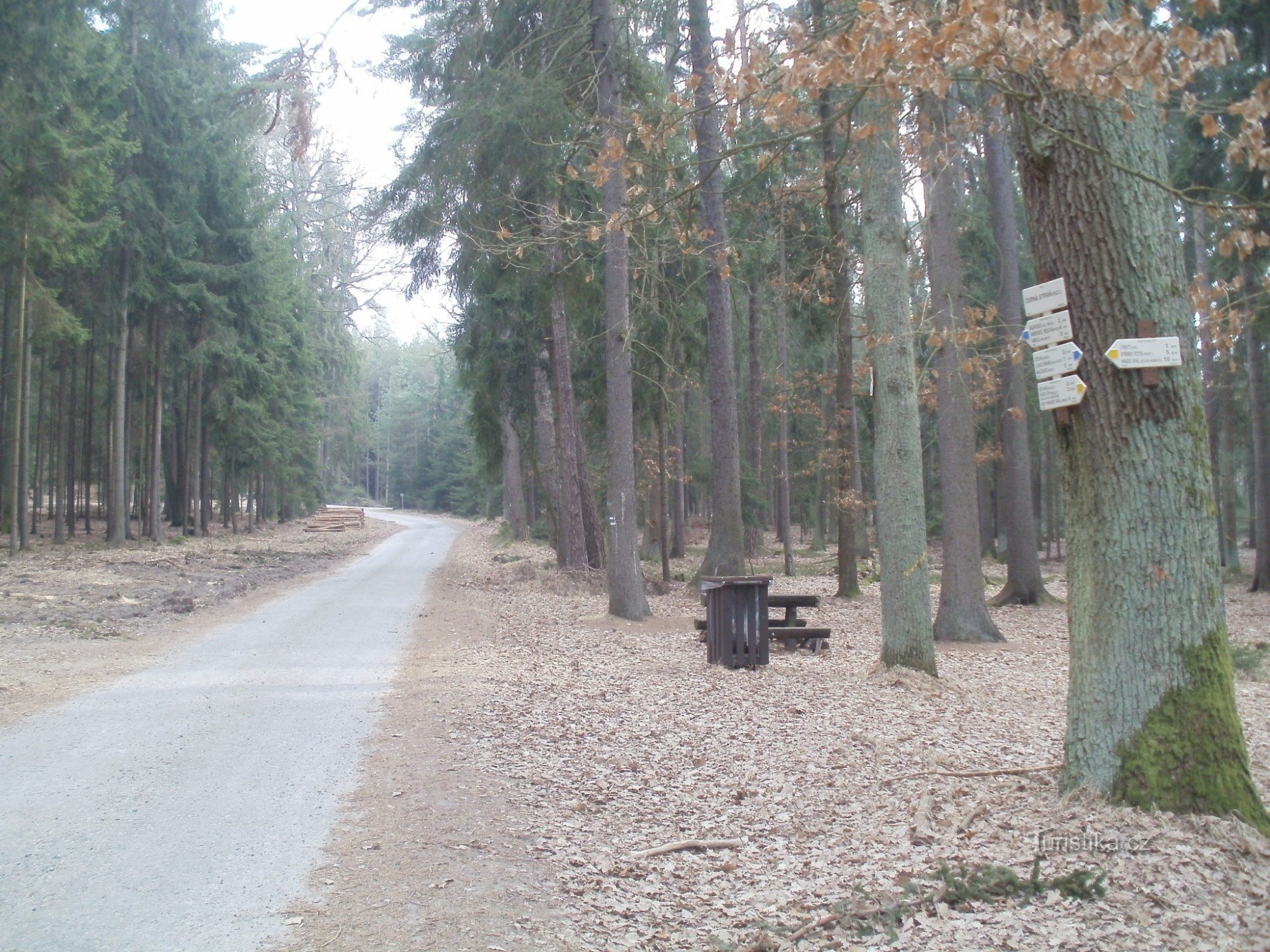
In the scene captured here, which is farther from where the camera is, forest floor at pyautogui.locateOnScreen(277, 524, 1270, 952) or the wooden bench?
the wooden bench

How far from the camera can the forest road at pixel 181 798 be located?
4121 millimetres

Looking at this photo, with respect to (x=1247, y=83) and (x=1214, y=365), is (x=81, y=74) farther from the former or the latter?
(x=1214, y=365)

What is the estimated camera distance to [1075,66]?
13.6ft

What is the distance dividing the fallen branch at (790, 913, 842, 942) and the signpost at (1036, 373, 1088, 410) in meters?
2.56

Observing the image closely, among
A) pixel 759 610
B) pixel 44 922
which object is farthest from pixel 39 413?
pixel 44 922

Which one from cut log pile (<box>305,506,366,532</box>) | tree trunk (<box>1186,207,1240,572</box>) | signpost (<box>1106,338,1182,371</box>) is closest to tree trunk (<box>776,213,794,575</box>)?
tree trunk (<box>1186,207,1240,572</box>)

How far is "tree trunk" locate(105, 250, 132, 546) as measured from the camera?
26.6 meters

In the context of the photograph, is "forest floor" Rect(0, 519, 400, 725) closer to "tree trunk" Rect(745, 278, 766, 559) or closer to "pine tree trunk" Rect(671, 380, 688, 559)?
"pine tree trunk" Rect(671, 380, 688, 559)

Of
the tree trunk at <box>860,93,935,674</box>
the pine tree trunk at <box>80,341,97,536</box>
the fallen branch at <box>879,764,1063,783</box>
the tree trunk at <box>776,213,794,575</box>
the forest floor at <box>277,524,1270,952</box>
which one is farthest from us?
the pine tree trunk at <box>80,341,97,536</box>

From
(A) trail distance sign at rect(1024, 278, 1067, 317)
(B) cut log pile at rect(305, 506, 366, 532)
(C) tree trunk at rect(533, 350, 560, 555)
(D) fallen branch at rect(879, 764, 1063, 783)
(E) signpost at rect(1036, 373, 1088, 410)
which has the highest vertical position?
(C) tree trunk at rect(533, 350, 560, 555)

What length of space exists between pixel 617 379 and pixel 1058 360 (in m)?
10.2

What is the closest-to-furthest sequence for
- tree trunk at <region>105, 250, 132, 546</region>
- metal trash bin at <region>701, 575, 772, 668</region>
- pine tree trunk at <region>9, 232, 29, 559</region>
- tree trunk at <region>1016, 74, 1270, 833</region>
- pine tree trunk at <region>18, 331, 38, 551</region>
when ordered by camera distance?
tree trunk at <region>1016, 74, 1270, 833</region>, metal trash bin at <region>701, 575, 772, 668</region>, pine tree trunk at <region>9, 232, 29, 559</region>, pine tree trunk at <region>18, 331, 38, 551</region>, tree trunk at <region>105, 250, 132, 546</region>

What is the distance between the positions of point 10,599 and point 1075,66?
17.0 m

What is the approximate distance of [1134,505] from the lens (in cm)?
457
